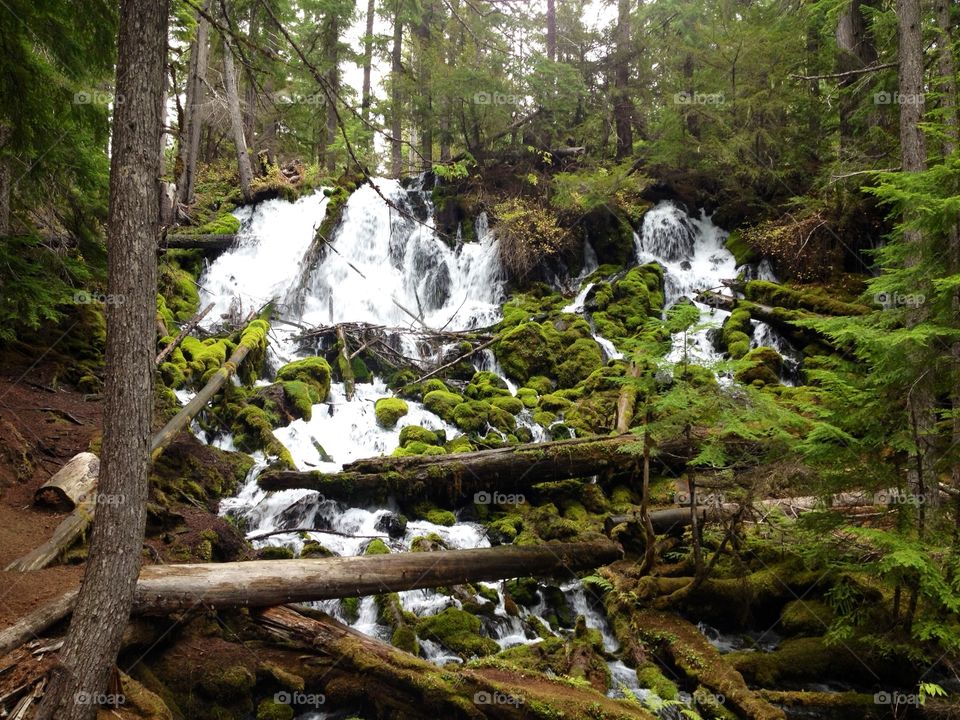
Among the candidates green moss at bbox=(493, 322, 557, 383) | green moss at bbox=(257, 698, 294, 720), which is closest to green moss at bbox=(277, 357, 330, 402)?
green moss at bbox=(493, 322, 557, 383)

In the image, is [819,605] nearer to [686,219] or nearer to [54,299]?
[54,299]

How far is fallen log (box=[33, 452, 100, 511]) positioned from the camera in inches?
273

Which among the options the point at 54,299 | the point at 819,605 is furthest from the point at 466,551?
the point at 54,299

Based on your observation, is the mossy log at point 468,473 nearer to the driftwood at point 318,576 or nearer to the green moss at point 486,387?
the driftwood at point 318,576

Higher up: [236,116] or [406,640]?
[236,116]

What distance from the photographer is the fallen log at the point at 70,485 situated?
6930 mm

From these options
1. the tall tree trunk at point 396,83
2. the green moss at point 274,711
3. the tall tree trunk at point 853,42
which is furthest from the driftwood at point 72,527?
the tall tree trunk at point 853,42

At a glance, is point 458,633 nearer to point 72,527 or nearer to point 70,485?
point 72,527

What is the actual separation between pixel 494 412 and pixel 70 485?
7491 millimetres

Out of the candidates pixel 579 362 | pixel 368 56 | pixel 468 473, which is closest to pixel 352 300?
pixel 579 362

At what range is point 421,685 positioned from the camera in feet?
17.0

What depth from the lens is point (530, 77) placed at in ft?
58.0

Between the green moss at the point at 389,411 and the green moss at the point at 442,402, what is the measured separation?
493 millimetres

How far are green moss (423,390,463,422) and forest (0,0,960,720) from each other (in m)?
0.12
